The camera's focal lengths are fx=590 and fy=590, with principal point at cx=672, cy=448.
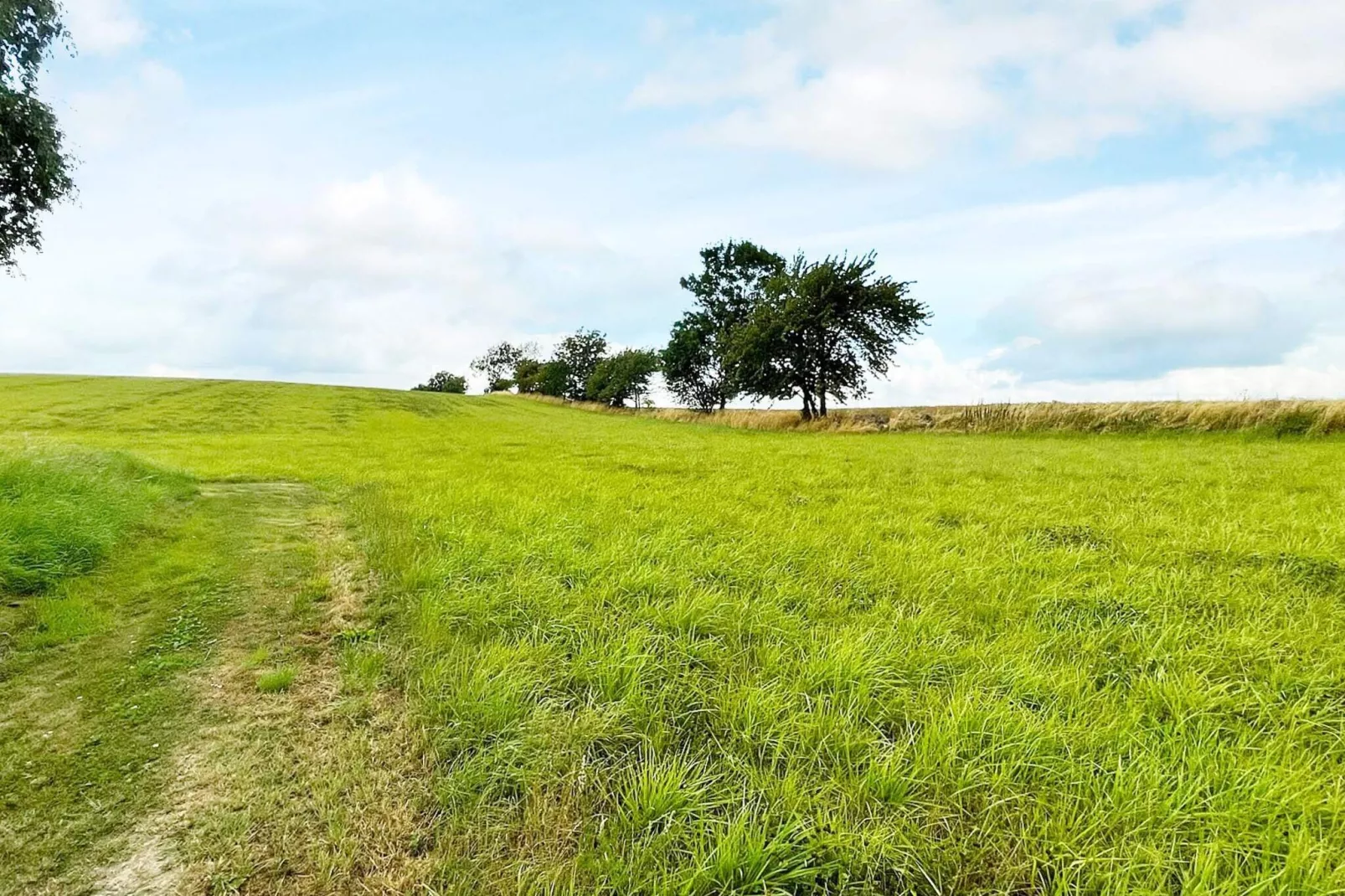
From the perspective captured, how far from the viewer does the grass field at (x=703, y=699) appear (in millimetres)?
2240

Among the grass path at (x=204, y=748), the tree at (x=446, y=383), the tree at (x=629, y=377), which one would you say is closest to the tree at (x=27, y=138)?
the grass path at (x=204, y=748)

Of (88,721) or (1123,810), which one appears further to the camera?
(88,721)

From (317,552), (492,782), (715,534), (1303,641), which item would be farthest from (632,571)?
(1303,641)

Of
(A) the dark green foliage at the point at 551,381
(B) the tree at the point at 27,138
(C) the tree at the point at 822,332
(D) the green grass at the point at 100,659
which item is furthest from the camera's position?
(A) the dark green foliage at the point at 551,381

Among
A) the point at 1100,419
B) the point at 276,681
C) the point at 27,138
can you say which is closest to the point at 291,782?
the point at 276,681

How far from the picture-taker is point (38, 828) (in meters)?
2.54

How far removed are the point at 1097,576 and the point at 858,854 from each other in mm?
4228

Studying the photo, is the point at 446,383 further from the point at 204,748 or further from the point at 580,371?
the point at 204,748

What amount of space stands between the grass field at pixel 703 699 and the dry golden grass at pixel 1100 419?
1549 centimetres

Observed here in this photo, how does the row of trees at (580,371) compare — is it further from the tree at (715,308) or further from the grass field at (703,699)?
the grass field at (703,699)

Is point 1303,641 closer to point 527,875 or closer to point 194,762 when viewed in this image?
point 527,875

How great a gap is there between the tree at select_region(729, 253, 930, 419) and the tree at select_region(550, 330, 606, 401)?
5096 centimetres

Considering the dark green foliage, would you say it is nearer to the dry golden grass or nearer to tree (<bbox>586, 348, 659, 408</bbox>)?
tree (<bbox>586, 348, 659, 408</bbox>)

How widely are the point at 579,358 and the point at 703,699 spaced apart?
8573cm
